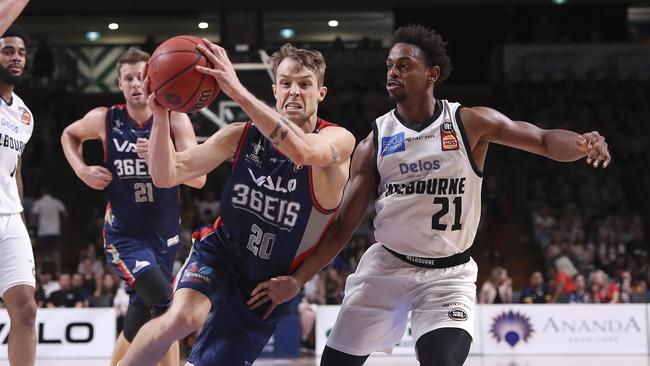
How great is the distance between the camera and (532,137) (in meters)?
4.92

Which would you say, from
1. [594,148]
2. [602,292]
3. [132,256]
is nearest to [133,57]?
[132,256]

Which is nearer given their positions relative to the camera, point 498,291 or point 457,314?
point 457,314

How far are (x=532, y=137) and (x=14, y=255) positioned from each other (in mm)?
3050

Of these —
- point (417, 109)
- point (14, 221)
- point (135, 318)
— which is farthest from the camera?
point (135, 318)

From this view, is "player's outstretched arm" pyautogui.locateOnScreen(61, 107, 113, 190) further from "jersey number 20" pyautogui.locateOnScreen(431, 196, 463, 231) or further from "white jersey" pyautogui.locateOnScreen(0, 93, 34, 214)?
"jersey number 20" pyautogui.locateOnScreen(431, 196, 463, 231)

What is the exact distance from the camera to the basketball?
435 cm

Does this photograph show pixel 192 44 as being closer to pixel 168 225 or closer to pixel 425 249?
pixel 425 249

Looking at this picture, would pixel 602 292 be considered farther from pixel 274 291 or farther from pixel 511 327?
pixel 274 291

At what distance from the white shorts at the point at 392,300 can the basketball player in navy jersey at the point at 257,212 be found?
372 millimetres

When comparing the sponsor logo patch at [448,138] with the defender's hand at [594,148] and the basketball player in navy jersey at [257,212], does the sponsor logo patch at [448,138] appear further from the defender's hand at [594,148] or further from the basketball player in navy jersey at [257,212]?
the defender's hand at [594,148]

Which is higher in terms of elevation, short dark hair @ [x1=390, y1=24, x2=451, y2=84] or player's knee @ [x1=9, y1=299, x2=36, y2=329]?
short dark hair @ [x1=390, y1=24, x2=451, y2=84]

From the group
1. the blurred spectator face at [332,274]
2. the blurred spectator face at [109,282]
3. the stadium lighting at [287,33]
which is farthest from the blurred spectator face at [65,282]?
the stadium lighting at [287,33]

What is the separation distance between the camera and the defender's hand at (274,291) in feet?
15.6

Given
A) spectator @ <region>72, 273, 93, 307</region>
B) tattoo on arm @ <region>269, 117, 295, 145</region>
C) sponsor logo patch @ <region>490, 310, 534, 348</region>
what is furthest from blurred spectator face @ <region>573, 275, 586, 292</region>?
tattoo on arm @ <region>269, 117, 295, 145</region>
